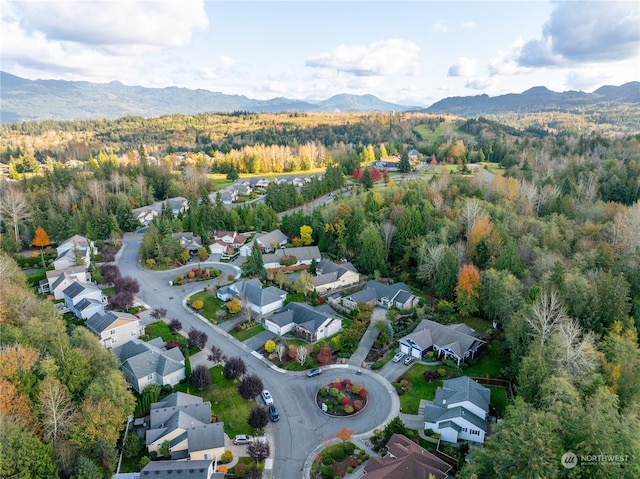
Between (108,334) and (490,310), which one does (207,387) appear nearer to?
(108,334)

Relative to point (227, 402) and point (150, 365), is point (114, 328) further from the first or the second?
point (227, 402)

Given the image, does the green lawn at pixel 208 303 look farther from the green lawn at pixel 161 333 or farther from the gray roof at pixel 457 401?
the gray roof at pixel 457 401

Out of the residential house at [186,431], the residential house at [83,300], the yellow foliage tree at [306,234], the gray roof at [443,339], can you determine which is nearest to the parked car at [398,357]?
the gray roof at [443,339]

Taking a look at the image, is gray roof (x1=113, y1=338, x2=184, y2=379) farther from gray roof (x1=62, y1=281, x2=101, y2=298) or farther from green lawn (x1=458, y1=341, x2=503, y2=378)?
green lawn (x1=458, y1=341, x2=503, y2=378)

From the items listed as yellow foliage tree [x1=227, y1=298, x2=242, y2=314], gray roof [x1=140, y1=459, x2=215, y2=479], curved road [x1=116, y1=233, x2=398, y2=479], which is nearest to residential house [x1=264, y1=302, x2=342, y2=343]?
yellow foliage tree [x1=227, y1=298, x2=242, y2=314]

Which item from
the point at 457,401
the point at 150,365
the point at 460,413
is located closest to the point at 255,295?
the point at 150,365

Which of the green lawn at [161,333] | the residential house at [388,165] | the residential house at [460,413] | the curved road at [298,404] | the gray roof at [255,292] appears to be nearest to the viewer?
the curved road at [298,404]
